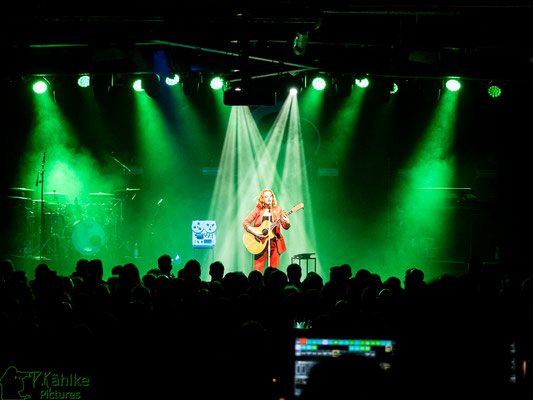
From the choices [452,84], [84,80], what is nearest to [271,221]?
[452,84]

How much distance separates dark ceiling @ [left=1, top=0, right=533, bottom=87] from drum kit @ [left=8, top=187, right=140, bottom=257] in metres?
→ 3.29

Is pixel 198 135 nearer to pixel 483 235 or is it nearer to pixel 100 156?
pixel 100 156

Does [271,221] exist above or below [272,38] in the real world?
below

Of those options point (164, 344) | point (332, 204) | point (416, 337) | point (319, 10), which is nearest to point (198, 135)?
point (332, 204)

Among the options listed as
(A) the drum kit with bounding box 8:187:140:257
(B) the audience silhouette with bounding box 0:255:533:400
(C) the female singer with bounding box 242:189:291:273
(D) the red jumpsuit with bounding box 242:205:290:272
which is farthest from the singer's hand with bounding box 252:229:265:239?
(B) the audience silhouette with bounding box 0:255:533:400

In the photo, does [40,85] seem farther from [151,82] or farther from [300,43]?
[300,43]

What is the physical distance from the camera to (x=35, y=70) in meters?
9.14

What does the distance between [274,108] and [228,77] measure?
3.54m

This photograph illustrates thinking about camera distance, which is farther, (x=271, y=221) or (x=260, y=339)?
(x=271, y=221)

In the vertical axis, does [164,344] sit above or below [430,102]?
below
